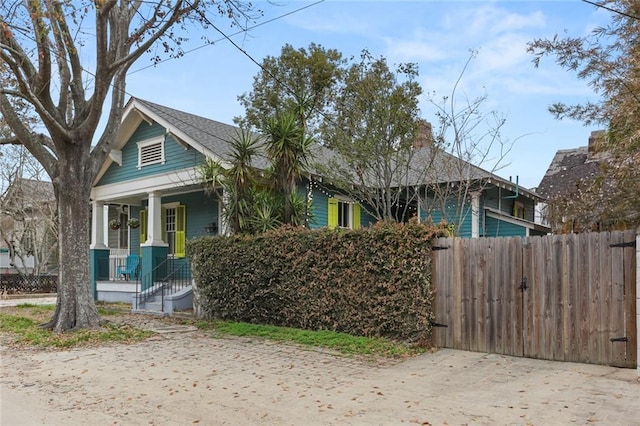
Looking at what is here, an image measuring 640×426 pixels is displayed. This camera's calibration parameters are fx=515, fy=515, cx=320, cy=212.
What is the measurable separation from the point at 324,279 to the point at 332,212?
791 cm

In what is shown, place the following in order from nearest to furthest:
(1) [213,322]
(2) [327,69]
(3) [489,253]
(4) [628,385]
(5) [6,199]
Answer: (4) [628,385] → (3) [489,253] → (1) [213,322] → (5) [6,199] → (2) [327,69]

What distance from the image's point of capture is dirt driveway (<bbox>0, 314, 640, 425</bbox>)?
17.3ft

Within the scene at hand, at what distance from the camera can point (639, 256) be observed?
6672 millimetres

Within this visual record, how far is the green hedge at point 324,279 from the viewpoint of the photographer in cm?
884

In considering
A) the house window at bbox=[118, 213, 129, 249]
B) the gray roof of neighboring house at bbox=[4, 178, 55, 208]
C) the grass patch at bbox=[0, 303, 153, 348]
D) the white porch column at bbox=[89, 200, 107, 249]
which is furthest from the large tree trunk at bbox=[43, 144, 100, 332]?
the gray roof of neighboring house at bbox=[4, 178, 55, 208]

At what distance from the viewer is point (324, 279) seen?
999 cm

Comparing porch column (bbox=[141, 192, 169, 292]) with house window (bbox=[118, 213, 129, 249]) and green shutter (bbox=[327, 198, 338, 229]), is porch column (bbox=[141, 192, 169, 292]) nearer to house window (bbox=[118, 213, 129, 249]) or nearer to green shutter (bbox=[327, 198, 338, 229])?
house window (bbox=[118, 213, 129, 249])

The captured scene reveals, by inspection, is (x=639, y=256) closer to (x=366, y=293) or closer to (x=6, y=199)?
(x=366, y=293)

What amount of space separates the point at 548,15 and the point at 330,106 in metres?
7.71

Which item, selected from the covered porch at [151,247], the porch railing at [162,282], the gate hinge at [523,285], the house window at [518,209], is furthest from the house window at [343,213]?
the gate hinge at [523,285]

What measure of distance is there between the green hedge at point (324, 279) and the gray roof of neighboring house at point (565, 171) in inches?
580

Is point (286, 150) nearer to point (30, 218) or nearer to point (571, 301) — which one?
point (571, 301)

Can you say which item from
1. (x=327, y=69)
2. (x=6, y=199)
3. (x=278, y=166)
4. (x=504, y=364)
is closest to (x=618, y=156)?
(x=504, y=364)

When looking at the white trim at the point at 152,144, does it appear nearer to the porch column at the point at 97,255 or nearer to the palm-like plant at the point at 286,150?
the porch column at the point at 97,255
